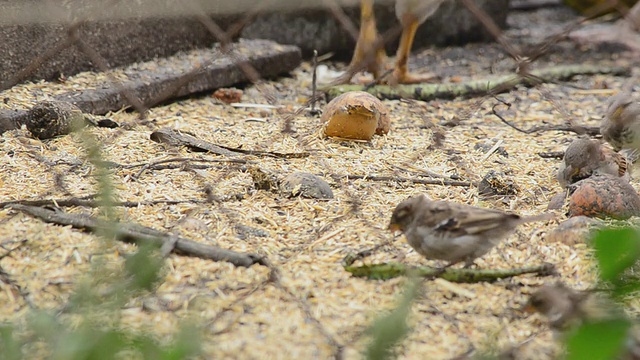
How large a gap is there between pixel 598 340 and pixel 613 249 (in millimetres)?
137

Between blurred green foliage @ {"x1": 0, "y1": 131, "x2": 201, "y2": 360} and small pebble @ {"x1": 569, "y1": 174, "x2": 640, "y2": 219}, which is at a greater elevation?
blurred green foliage @ {"x1": 0, "y1": 131, "x2": 201, "y2": 360}

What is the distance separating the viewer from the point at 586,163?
2422mm

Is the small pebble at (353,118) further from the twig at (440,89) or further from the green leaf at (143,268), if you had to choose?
the green leaf at (143,268)

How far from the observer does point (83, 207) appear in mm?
2092

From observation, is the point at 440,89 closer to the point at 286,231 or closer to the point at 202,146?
the point at 202,146

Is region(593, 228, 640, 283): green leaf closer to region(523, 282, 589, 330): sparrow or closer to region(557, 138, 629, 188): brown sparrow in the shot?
region(523, 282, 589, 330): sparrow

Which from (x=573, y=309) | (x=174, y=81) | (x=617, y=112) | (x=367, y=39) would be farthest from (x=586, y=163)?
(x=174, y=81)

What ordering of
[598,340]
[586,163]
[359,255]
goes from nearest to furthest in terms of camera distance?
1. [598,340]
2. [359,255]
3. [586,163]

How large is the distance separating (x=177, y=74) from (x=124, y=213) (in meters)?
1.62

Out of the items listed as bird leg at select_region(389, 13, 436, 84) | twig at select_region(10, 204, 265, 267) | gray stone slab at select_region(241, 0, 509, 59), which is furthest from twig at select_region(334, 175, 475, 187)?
gray stone slab at select_region(241, 0, 509, 59)

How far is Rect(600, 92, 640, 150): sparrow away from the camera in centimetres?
266

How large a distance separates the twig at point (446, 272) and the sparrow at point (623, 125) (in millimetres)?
1052

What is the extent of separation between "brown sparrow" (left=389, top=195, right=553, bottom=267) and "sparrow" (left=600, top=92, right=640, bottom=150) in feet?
3.46

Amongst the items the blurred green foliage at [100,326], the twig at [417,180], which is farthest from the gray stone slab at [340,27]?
the blurred green foliage at [100,326]
